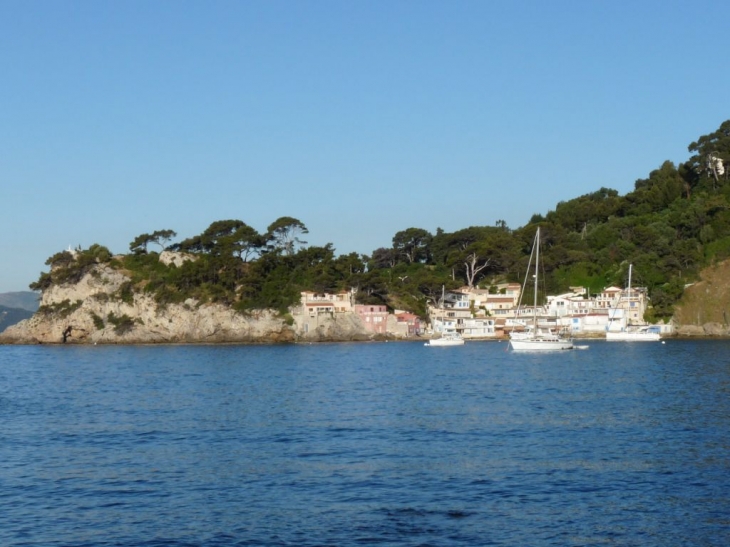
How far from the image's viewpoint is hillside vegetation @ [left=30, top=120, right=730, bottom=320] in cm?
10462

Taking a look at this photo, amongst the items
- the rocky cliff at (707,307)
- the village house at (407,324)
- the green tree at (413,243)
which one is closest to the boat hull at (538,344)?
the rocky cliff at (707,307)

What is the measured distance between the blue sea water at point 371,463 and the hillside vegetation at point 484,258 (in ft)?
199

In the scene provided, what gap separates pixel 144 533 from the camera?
624 inches

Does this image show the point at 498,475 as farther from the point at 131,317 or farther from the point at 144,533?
the point at 131,317

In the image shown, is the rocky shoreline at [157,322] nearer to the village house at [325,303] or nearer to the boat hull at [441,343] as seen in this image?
the village house at [325,303]

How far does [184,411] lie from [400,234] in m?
103

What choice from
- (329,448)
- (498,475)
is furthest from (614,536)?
(329,448)

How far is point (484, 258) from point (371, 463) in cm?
9759

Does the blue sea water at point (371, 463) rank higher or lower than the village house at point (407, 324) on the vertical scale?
lower

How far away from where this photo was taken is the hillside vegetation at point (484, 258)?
104625 millimetres

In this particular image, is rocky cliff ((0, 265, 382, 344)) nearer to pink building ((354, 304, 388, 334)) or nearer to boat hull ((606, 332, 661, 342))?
pink building ((354, 304, 388, 334))

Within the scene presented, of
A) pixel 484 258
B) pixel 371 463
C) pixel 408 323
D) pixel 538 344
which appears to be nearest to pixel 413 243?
pixel 484 258

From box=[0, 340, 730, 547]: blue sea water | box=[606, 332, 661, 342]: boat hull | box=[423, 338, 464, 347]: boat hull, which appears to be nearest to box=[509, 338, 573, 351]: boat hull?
box=[423, 338, 464, 347]: boat hull

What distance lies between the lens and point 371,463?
21.8m
